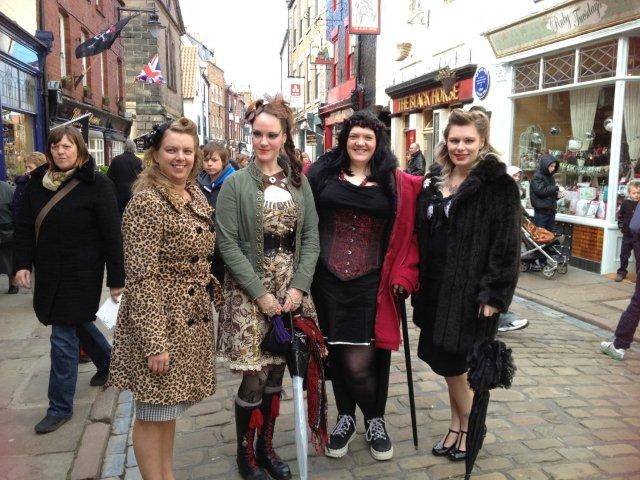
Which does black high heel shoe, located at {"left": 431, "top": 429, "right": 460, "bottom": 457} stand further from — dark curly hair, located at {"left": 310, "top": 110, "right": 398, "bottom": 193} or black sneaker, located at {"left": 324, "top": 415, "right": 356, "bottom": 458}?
dark curly hair, located at {"left": 310, "top": 110, "right": 398, "bottom": 193}

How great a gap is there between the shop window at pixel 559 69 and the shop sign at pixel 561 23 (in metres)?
0.35

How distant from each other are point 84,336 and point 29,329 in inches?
83.4

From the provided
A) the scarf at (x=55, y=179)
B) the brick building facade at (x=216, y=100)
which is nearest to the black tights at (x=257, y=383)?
the scarf at (x=55, y=179)

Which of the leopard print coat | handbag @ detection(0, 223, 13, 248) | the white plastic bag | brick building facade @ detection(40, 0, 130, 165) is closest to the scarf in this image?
the white plastic bag

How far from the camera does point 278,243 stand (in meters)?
2.88

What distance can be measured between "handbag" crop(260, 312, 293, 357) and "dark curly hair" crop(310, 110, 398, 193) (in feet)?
2.83

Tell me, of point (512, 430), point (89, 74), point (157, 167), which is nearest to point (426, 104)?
point (89, 74)

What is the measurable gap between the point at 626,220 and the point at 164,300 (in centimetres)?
707

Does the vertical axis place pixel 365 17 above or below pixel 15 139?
above

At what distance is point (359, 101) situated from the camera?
19484 mm

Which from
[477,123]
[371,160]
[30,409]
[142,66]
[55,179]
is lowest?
[30,409]

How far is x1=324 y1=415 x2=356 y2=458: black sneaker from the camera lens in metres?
3.28

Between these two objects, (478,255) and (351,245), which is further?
(351,245)

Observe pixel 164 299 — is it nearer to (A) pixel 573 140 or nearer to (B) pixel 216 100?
(A) pixel 573 140
